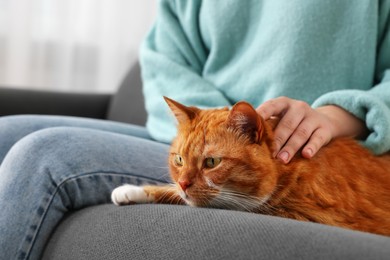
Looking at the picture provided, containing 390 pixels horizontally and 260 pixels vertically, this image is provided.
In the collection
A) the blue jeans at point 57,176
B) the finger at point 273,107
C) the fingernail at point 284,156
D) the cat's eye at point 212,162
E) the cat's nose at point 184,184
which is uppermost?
the finger at point 273,107

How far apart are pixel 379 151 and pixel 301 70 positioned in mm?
300

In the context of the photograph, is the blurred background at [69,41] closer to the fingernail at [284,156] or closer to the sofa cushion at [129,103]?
the sofa cushion at [129,103]

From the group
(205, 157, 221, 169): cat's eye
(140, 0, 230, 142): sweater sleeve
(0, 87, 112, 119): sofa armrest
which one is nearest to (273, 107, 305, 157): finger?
(205, 157, 221, 169): cat's eye

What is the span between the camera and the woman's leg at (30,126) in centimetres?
120

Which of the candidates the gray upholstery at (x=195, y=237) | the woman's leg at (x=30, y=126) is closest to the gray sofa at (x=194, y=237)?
the gray upholstery at (x=195, y=237)

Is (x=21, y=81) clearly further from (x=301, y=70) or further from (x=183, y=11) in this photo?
(x=301, y=70)

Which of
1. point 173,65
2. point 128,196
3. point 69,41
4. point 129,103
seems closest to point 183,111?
point 128,196

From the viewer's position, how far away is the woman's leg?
120 cm

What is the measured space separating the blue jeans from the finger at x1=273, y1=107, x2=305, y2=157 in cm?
31

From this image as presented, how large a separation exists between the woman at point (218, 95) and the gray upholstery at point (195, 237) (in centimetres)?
8

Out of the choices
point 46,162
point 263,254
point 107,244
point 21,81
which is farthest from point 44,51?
point 263,254

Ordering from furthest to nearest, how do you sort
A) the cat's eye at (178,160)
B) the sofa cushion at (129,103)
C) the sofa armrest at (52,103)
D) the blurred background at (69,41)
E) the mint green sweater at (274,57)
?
the blurred background at (69,41) → the sofa cushion at (129,103) → the sofa armrest at (52,103) → the mint green sweater at (274,57) → the cat's eye at (178,160)

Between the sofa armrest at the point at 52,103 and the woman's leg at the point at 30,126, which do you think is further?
the sofa armrest at the point at 52,103

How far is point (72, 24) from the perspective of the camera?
245cm
